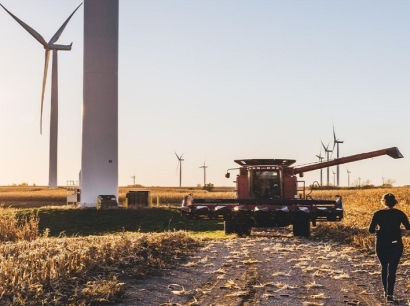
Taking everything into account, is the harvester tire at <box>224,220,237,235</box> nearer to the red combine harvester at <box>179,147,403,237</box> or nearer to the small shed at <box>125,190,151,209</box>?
the red combine harvester at <box>179,147,403,237</box>

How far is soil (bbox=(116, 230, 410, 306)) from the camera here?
12727 millimetres

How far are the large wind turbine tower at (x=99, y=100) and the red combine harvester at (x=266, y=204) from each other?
25995mm

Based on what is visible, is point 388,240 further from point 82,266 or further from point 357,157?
point 357,157

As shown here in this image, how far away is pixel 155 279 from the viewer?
1552 centimetres

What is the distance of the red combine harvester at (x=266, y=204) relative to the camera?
27.5 m

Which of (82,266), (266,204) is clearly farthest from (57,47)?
(82,266)

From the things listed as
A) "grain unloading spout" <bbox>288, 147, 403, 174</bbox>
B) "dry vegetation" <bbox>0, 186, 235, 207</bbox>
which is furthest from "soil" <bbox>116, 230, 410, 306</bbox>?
"dry vegetation" <bbox>0, 186, 235, 207</bbox>

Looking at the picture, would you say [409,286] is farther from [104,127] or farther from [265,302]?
[104,127]

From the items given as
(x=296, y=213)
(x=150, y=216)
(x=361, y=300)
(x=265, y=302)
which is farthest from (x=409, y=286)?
(x=150, y=216)

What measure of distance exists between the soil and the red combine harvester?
4.96 m

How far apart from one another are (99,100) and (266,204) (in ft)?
100

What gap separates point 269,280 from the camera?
15156 mm

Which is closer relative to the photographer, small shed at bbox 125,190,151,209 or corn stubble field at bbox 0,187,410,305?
corn stubble field at bbox 0,187,410,305

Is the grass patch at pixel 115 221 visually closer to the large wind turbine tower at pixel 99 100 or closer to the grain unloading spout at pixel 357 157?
the large wind turbine tower at pixel 99 100
